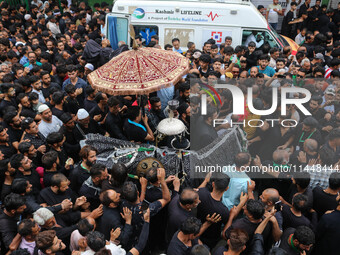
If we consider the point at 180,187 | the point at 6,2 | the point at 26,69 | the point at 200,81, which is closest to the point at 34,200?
the point at 180,187

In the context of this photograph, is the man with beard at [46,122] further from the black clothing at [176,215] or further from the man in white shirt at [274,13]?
the man in white shirt at [274,13]

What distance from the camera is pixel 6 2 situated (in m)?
15.5

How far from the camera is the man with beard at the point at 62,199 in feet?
13.1

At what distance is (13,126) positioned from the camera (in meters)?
5.51

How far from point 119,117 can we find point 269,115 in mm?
2802

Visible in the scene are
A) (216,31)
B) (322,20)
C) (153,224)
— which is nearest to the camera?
(153,224)

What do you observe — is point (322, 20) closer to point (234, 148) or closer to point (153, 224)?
point (234, 148)

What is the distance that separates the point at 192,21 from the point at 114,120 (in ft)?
15.8

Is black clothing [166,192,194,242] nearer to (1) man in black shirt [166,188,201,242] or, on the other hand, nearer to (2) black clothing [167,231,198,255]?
(1) man in black shirt [166,188,201,242]

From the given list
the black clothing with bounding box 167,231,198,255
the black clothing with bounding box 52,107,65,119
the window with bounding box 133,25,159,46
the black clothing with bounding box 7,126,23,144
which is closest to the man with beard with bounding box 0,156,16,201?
the black clothing with bounding box 7,126,23,144

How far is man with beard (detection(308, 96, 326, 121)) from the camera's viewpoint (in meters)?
5.82

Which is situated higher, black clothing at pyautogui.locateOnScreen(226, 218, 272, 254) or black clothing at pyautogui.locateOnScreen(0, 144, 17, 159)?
black clothing at pyautogui.locateOnScreen(226, 218, 272, 254)

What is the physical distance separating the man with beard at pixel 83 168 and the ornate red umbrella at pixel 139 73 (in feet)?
2.96

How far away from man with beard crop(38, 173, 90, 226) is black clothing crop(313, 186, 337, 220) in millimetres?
3016
